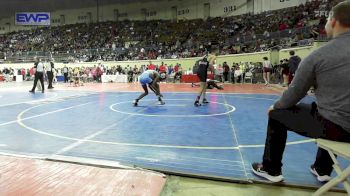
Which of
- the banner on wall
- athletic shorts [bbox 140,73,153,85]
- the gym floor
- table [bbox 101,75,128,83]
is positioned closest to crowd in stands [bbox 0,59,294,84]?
table [bbox 101,75,128,83]

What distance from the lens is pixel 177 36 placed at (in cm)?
3341

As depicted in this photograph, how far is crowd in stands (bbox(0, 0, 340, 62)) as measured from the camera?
72.0 feet

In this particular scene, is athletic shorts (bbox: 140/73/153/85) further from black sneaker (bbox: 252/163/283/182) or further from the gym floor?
black sneaker (bbox: 252/163/283/182)

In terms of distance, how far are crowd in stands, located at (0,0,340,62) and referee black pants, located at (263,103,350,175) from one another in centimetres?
1276

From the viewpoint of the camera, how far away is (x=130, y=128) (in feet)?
20.4

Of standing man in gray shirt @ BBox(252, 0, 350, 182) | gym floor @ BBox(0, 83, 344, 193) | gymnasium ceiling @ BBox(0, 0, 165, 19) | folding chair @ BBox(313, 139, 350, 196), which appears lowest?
gym floor @ BBox(0, 83, 344, 193)

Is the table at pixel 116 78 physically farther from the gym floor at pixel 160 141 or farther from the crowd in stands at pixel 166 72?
the gym floor at pixel 160 141

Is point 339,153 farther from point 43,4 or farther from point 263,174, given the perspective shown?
point 43,4

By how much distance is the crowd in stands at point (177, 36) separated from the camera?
2194 centimetres

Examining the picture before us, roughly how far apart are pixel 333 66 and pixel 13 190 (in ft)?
9.84

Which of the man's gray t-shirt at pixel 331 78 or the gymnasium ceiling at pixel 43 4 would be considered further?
the gymnasium ceiling at pixel 43 4

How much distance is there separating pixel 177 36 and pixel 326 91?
31.3 m

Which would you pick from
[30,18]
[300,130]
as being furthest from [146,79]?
[30,18]

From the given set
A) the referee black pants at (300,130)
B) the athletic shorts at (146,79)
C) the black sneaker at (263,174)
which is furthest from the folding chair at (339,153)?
the athletic shorts at (146,79)
